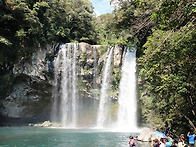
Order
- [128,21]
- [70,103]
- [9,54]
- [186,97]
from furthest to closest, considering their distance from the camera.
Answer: [70,103], [9,54], [128,21], [186,97]

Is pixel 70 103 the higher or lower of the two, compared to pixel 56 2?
lower

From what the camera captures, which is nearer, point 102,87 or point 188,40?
point 188,40

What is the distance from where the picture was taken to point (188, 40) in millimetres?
5266

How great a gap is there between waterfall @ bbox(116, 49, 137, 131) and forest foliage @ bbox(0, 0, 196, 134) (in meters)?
0.80

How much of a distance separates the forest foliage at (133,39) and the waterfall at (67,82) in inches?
87.8

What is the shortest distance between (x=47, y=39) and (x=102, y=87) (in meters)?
7.32

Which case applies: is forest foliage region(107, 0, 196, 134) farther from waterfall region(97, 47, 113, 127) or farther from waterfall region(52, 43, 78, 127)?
waterfall region(52, 43, 78, 127)

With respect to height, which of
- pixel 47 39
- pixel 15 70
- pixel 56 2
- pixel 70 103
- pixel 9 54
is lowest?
pixel 70 103

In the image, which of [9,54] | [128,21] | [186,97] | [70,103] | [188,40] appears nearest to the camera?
[188,40]

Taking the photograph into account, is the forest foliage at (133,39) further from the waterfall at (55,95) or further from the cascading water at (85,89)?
the waterfall at (55,95)

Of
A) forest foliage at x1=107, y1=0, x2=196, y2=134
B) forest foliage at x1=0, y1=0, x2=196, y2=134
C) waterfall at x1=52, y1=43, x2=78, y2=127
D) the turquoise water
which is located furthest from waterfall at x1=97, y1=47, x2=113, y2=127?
forest foliage at x1=107, y1=0, x2=196, y2=134

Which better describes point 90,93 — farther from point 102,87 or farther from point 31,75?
point 31,75

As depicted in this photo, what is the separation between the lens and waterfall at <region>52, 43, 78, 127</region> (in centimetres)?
2106

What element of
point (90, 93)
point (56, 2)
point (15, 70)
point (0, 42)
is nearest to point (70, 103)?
point (90, 93)
